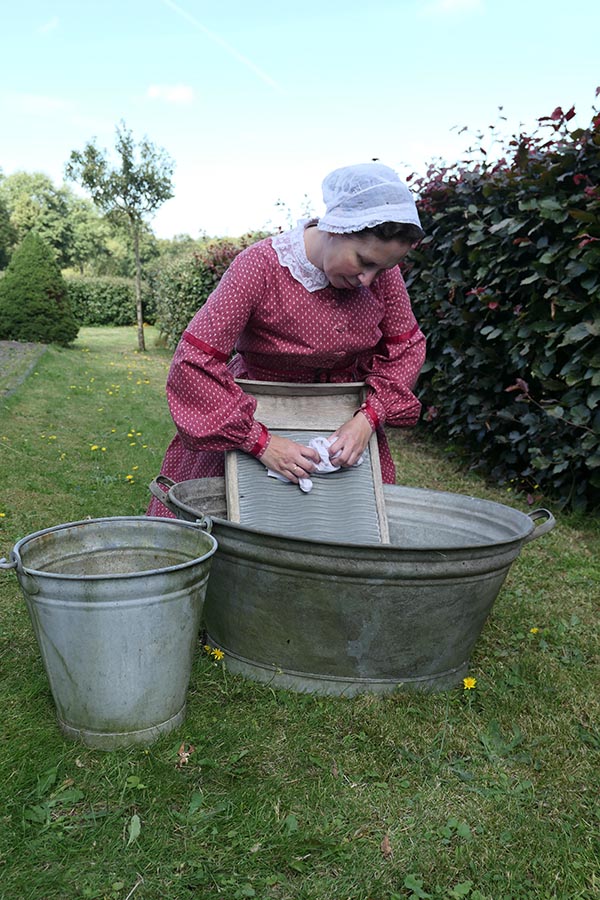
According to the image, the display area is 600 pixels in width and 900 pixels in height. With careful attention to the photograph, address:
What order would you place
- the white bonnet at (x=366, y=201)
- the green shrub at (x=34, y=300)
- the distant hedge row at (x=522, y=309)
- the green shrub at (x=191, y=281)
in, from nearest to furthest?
the white bonnet at (x=366, y=201) < the distant hedge row at (x=522, y=309) < the green shrub at (x=191, y=281) < the green shrub at (x=34, y=300)

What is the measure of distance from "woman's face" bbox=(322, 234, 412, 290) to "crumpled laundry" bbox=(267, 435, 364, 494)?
0.62 metres

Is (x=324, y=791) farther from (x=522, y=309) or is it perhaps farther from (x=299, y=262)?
(x=522, y=309)

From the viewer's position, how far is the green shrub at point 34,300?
45.9ft

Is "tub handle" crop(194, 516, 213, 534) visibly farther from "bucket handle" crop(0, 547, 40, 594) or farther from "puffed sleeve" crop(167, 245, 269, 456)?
"bucket handle" crop(0, 547, 40, 594)

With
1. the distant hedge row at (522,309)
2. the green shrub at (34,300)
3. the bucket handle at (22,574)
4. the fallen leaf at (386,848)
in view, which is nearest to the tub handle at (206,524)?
the bucket handle at (22,574)

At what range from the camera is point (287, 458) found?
2557 millimetres

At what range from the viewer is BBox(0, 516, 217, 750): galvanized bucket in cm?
186

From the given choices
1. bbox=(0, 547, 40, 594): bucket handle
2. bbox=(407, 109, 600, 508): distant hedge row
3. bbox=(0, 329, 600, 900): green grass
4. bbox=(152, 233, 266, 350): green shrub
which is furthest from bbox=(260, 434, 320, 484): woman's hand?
bbox=(152, 233, 266, 350): green shrub

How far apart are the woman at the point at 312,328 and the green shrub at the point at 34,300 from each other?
12.4 meters

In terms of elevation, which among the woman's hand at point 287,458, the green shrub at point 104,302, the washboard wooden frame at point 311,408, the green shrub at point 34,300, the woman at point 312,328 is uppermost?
the woman at point 312,328

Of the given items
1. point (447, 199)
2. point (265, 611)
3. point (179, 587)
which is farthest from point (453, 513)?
point (447, 199)

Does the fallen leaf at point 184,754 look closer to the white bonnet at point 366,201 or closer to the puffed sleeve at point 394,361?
the puffed sleeve at point 394,361

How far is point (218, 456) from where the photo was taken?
280cm

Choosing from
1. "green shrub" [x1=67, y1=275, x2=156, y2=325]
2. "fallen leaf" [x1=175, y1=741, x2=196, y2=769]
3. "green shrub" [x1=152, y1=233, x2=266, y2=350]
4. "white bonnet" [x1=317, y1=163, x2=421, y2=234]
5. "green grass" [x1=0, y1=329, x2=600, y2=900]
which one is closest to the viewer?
"green grass" [x1=0, y1=329, x2=600, y2=900]
